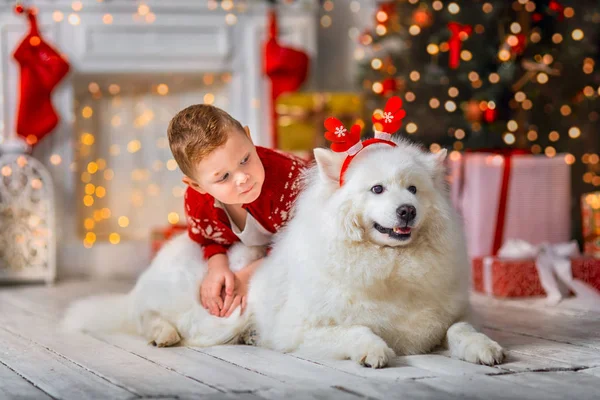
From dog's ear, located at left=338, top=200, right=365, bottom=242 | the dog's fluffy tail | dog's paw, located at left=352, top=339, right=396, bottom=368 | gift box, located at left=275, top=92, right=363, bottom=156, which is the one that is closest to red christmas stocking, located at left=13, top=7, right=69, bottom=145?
gift box, located at left=275, top=92, right=363, bottom=156

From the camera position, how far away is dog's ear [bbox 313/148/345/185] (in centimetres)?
186

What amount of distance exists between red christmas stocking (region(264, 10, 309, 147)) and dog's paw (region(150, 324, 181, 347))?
238 centimetres

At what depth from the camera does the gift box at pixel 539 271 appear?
3080 millimetres

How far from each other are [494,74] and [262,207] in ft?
6.84

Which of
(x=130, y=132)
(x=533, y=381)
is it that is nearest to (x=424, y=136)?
(x=130, y=132)

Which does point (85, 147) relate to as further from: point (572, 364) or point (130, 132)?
point (572, 364)

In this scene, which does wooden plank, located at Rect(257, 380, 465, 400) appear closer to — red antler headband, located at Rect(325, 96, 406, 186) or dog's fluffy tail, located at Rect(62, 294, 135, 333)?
red antler headband, located at Rect(325, 96, 406, 186)

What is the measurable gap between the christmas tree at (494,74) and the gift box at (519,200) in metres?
Result: 0.22

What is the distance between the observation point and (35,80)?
4164mm

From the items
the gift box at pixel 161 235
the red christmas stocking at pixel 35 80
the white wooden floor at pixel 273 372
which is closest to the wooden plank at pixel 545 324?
the white wooden floor at pixel 273 372

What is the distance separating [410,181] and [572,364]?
576mm

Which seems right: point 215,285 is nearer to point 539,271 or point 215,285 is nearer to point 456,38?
point 539,271

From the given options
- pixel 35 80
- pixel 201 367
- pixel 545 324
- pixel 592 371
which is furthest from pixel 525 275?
pixel 35 80

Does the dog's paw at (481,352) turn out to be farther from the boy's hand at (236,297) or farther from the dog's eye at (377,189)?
the boy's hand at (236,297)
